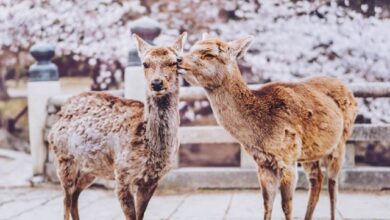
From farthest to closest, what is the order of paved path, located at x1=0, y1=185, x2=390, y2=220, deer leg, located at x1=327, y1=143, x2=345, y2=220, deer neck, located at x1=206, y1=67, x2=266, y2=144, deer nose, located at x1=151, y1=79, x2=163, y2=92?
paved path, located at x1=0, y1=185, x2=390, y2=220 < deer leg, located at x1=327, y1=143, x2=345, y2=220 < deer neck, located at x1=206, y1=67, x2=266, y2=144 < deer nose, located at x1=151, y1=79, x2=163, y2=92

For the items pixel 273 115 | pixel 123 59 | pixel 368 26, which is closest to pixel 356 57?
pixel 368 26

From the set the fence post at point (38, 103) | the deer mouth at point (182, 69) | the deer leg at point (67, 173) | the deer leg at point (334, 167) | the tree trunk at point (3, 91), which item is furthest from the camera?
the tree trunk at point (3, 91)

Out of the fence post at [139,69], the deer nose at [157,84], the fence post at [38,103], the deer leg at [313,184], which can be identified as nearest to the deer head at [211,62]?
the deer nose at [157,84]

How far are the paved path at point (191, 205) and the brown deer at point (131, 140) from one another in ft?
5.69

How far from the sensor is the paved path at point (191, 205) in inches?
253

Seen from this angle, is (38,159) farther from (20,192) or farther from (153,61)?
(153,61)

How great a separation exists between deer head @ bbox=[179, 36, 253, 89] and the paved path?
2413 mm

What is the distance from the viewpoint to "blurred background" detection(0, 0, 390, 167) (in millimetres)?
10945

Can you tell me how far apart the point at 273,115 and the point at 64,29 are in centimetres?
931

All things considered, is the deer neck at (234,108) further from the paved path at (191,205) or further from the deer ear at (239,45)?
the paved path at (191,205)

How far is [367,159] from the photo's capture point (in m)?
12.7

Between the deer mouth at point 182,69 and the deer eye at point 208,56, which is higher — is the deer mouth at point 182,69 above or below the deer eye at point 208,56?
below

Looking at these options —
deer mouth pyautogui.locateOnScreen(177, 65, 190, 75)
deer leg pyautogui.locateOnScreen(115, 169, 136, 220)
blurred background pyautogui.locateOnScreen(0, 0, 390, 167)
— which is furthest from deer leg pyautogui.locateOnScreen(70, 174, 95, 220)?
blurred background pyautogui.locateOnScreen(0, 0, 390, 167)

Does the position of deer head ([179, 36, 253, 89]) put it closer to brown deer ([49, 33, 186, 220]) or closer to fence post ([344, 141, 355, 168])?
brown deer ([49, 33, 186, 220])
